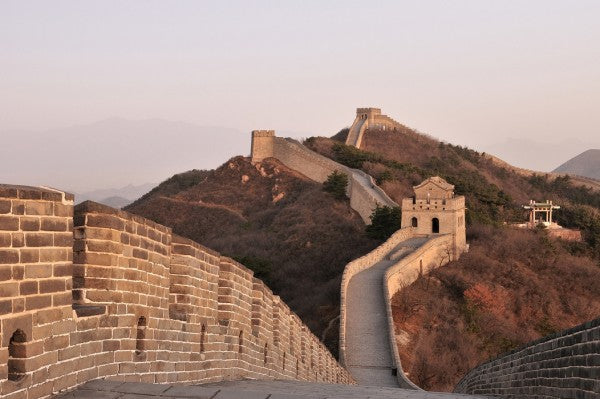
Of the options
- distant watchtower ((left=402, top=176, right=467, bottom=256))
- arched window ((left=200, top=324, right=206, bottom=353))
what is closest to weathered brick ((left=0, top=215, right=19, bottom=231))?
arched window ((left=200, top=324, right=206, bottom=353))

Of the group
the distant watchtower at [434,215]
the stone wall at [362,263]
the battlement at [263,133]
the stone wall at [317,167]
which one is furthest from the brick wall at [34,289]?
the battlement at [263,133]

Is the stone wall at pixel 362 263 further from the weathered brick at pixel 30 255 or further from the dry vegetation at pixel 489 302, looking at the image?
the weathered brick at pixel 30 255

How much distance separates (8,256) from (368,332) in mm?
25141

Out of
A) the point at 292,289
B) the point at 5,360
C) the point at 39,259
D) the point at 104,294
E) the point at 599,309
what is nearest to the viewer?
the point at 5,360

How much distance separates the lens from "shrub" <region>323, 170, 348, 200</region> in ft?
184

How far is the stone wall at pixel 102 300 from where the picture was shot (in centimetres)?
549

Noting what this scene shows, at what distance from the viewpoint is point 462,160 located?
259 ft

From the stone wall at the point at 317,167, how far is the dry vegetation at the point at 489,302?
6.30m

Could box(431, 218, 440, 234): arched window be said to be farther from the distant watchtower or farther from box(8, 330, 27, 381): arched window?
box(8, 330, 27, 381): arched window

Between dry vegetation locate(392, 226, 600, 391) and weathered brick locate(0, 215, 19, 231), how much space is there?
24615mm

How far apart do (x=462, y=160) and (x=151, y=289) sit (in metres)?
72.8

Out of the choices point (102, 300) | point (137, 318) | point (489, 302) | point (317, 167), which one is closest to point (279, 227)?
point (317, 167)

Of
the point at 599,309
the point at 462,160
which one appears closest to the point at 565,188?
the point at 462,160

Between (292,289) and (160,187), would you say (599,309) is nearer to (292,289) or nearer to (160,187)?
(292,289)
